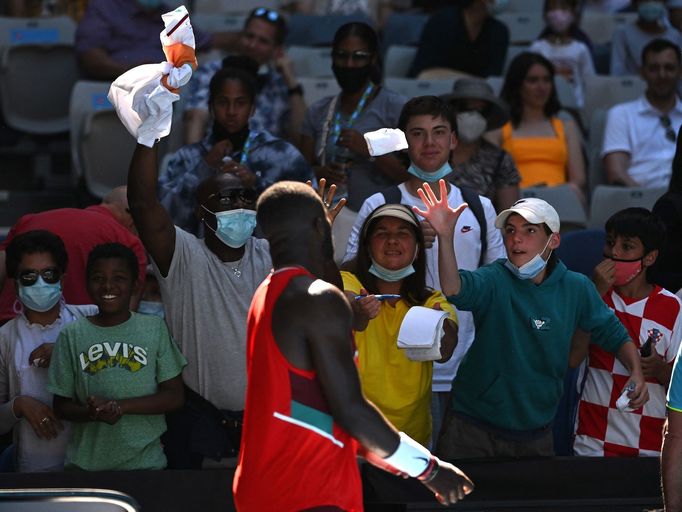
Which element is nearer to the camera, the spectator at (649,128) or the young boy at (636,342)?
the young boy at (636,342)

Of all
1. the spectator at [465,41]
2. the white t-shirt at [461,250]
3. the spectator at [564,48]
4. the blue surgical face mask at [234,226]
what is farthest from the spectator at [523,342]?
the spectator at [564,48]

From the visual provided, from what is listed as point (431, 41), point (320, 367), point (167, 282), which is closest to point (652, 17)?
point (431, 41)

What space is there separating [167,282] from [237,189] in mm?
505

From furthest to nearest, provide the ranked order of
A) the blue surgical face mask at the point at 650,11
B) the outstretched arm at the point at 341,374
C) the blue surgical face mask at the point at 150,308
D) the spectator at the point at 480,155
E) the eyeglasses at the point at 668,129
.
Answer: the blue surgical face mask at the point at 650,11 → the eyeglasses at the point at 668,129 → the spectator at the point at 480,155 → the blue surgical face mask at the point at 150,308 → the outstretched arm at the point at 341,374

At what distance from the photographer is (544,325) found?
5.18m

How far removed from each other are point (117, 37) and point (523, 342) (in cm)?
430

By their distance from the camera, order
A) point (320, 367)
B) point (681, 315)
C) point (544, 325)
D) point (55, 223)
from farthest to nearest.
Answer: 1. point (55, 223)
2. point (681, 315)
3. point (544, 325)
4. point (320, 367)

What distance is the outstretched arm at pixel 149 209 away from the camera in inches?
186

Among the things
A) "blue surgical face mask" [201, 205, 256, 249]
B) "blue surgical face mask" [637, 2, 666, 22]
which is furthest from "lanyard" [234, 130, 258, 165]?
"blue surgical face mask" [637, 2, 666, 22]

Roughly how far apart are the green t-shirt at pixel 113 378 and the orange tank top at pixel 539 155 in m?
3.04

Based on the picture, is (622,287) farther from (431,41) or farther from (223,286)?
(431,41)

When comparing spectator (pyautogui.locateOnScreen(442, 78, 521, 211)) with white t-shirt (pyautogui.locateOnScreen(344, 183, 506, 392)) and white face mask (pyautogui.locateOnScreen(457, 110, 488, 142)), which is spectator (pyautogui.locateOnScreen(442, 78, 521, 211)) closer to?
white face mask (pyautogui.locateOnScreen(457, 110, 488, 142))

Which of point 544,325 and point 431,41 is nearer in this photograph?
point 544,325

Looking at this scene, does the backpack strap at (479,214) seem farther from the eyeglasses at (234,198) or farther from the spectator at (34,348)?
the spectator at (34,348)
